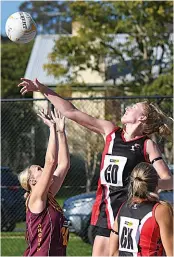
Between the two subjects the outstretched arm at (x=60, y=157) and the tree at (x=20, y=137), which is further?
the tree at (x=20, y=137)

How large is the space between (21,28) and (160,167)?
1830 mm

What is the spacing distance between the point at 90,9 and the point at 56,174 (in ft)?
49.5

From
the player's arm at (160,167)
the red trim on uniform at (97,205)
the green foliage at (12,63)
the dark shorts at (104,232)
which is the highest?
the player's arm at (160,167)

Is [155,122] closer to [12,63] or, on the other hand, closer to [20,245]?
[20,245]

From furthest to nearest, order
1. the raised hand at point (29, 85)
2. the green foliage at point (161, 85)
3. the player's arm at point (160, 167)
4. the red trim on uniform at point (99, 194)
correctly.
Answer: the green foliage at point (161, 85), the red trim on uniform at point (99, 194), the raised hand at point (29, 85), the player's arm at point (160, 167)

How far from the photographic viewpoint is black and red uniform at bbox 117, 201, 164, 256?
4234 mm

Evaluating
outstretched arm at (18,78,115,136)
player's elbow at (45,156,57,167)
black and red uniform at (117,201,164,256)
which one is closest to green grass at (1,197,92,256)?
outstretched arm at (18,78,115,136)

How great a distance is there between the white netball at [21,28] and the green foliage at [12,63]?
27164mm

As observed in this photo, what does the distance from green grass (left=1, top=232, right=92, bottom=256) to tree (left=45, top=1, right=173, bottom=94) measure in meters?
9.80

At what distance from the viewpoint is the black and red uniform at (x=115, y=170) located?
5.55 metres

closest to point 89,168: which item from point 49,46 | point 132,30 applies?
point 132,30

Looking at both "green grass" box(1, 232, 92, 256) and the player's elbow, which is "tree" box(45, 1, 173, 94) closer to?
"green grass" box(1, 232, 92, 256)

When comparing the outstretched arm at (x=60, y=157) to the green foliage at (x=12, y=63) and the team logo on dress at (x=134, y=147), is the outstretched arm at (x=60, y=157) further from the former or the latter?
the green foliage at (x=12, y=63)

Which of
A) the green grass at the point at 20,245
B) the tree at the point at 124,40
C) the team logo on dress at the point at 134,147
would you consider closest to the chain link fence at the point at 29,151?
the green grass at the point at 20,245
